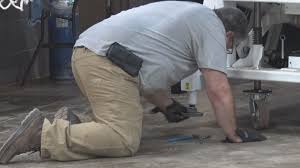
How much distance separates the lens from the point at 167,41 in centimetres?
501

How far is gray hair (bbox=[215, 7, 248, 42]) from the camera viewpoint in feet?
17.0

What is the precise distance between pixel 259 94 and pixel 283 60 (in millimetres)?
301

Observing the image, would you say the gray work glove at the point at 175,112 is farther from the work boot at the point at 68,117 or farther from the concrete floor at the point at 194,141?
the work boot at the point at 68,117

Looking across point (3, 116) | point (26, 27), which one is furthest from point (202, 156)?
point (26, 27)

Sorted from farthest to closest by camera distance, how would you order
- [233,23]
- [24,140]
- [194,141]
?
[194,141]
[233,23]
[24,140]

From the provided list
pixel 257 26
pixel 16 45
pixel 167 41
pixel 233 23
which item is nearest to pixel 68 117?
pixel 167 41

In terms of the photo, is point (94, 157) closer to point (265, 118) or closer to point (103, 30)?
point (103, 30)

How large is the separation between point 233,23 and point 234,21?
0.02 m

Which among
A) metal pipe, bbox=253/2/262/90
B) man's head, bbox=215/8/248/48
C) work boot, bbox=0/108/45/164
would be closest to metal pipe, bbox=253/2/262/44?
metal pipe, bbox=253/2/262/90

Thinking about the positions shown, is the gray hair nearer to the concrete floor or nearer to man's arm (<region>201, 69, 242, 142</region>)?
man's arm (<region>201, 69, 242, 142</region>)

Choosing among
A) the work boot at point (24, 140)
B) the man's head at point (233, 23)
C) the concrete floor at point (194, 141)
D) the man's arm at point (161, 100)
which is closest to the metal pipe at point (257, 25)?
the man's head at point (233, 23)

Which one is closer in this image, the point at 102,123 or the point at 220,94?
the point at 102,123

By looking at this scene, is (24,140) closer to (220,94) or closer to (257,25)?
(220,94)

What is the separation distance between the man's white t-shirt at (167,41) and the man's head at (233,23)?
0.49 ft
